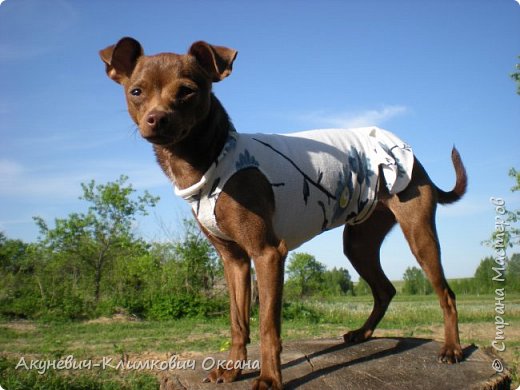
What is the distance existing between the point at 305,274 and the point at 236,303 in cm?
3055

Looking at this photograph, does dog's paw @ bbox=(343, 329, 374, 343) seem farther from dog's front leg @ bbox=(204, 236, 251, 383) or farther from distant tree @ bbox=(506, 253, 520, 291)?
distant tree @ bbox=(506, 253, 520, 291)

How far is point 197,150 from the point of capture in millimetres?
3922

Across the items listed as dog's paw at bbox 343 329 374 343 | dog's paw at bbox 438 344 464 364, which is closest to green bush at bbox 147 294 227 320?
dog's paw at bbox 343 329 374 343

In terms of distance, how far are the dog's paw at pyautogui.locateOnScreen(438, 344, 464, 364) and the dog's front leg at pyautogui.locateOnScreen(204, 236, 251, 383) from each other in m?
2.23

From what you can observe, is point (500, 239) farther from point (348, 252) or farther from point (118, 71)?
point (118, 71)

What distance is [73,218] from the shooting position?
3384cm

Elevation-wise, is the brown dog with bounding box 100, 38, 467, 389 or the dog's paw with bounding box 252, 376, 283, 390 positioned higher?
the brown dog with bounding box 100, 38, 467, 389

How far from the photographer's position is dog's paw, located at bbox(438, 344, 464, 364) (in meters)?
4.99

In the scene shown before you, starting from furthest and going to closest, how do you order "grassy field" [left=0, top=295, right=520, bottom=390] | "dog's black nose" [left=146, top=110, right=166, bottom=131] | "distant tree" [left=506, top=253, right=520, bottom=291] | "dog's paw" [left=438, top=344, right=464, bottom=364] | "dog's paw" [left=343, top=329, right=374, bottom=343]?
"distant tree" [left=506, top=253, right=520, bottom=291]
"grassy field" [left=0, top=295, right=520, bottom=390]
"dog's paw" [left=343, top=329, right=374, bottom=343]
"dog's paw" [left=438, top=344, right=464, bottom=364]
"dog's black nose" [left=146, top=110, right=166, bottom=131]

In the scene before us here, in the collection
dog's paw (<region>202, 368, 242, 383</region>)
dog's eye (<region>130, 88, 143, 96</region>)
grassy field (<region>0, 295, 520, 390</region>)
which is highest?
dog's eye (<region>130, 88, 143, 96</region>)

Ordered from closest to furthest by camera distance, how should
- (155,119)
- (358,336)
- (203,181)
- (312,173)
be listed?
1. (155,119)
2. (203,181)
3. (312,173)
4. (358,336)

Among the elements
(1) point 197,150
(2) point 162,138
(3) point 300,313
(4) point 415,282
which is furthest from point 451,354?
(4) point 415,282

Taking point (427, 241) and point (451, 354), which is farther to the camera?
point (427, 241)

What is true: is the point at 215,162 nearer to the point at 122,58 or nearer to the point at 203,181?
the point at 203,181
